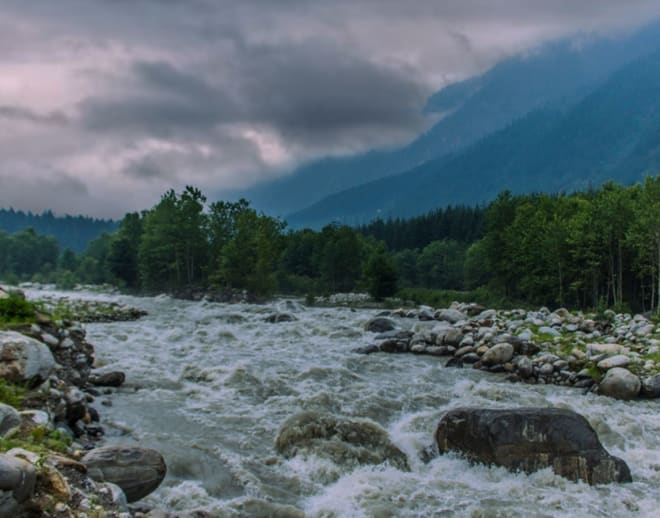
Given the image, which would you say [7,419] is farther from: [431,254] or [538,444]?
[431,254]

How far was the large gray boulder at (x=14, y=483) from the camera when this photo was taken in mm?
5473

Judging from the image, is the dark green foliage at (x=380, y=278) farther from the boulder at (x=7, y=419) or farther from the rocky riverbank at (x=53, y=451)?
the boulder at (x=7, y=419)

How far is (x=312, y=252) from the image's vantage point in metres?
101

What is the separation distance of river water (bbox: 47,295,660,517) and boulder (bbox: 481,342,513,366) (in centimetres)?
147

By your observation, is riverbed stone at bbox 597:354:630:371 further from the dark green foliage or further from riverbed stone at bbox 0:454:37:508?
the dark green foliage

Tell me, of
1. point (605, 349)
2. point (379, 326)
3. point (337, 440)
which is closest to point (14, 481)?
point (337, 440)

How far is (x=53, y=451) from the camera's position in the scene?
7.88 meters

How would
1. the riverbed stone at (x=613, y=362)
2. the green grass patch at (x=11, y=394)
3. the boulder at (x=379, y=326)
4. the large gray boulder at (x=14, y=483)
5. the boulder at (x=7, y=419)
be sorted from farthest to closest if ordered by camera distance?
the boulder at (x=379, y=326), the riverbed stone at (x=613, y=362), the green grass patch at (x=11, y=394), the boulder at (x=7, y=419), the large gray boulder at (x=14, y=483)

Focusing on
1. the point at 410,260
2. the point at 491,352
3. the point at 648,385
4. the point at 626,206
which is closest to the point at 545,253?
the point at 626,206

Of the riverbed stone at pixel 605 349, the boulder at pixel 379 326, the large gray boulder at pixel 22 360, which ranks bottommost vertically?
the boulder at pixel 379 326

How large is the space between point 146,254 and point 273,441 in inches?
2984

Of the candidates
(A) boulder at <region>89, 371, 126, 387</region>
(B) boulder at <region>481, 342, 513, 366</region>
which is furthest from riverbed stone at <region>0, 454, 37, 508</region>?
(B) boulder at <region>481, 342, 513, 366</region>

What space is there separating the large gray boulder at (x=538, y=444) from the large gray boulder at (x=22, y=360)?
30.4ft

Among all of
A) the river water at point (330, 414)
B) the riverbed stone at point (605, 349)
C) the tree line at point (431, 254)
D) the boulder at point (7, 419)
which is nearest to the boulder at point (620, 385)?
the river water at point (330, 414)
